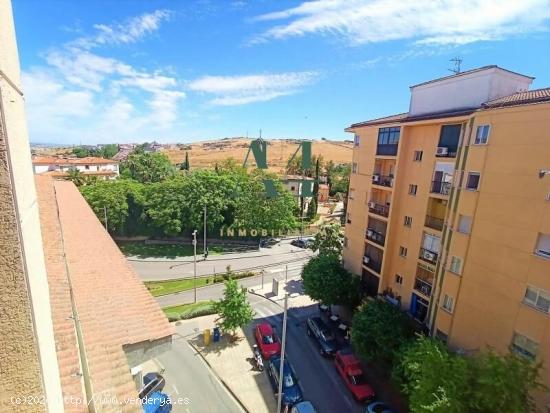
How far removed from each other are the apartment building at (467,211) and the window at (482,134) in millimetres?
44

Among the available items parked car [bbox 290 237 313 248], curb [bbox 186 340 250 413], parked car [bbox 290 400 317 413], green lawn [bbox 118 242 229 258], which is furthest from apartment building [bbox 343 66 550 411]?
green lawn [bbox 118 242 229 258]

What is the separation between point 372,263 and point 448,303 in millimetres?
6750

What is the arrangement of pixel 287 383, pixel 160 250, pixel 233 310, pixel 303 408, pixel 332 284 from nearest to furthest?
pixel 303 408
pixel 287 383
pixel 233 310
pixel 332 284
pixel 160 250

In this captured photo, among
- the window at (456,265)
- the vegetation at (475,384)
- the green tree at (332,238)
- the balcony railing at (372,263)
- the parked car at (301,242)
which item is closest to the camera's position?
the vegetation at (475,384)

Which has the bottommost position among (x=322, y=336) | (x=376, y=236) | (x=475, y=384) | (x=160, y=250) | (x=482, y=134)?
(x=160, y=250)

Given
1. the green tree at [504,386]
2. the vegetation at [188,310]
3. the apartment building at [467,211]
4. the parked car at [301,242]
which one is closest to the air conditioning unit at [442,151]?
the apartment building at [467,211]

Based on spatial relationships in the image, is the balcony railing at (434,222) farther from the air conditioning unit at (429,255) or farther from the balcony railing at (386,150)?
the balcony railing at (386,150)

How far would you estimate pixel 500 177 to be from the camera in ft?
41.7

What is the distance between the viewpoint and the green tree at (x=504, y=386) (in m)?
9.45

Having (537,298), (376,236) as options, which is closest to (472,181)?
(537,298)

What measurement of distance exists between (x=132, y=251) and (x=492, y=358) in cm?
4147

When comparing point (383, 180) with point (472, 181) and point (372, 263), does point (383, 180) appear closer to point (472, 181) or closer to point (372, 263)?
point (372, 263)

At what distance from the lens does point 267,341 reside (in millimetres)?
20047

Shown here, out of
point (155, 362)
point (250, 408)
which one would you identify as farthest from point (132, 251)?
point (250, 408)
